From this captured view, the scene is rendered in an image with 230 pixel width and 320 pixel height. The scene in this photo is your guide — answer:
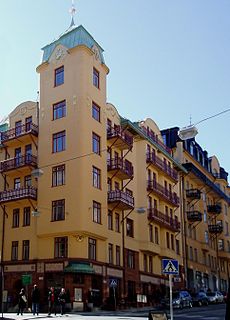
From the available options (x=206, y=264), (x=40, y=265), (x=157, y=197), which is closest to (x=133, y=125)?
(x=157, y=197)

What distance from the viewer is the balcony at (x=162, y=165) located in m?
48.8

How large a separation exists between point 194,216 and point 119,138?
2185cm

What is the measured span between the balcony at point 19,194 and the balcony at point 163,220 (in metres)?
12.3

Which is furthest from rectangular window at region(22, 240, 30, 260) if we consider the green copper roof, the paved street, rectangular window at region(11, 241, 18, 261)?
the green copper roof

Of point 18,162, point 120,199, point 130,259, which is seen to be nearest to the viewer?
point 120,199

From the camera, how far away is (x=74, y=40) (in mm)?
41594

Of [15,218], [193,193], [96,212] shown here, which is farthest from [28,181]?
[193,193]

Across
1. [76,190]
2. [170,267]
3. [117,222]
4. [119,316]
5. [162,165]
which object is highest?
[162,165]

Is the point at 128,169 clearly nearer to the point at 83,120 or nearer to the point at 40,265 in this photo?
the point at 83,120

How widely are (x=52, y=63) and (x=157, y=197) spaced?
17.5 meters

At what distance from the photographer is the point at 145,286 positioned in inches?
1822

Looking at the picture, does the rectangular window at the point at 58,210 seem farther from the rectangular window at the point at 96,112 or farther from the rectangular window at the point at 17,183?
the rectangular window at the point at 96,112

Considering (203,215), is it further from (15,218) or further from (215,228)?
(15,218)

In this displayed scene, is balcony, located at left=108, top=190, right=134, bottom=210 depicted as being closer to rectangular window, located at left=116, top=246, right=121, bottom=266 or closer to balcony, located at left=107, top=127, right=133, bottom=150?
rectangular window, located at left=116, top=246, right=121, bottom=266
